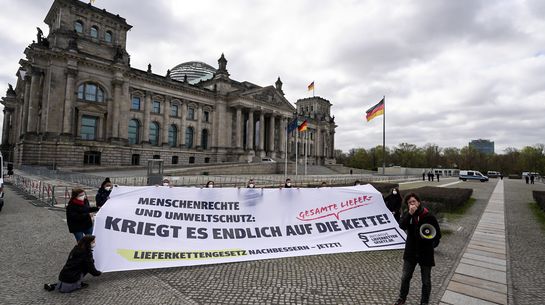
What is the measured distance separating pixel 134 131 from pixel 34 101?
48.4ft

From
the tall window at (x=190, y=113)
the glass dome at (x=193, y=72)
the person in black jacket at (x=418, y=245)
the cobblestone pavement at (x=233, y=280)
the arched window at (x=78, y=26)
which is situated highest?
the glass dome at (x=193, y=72)

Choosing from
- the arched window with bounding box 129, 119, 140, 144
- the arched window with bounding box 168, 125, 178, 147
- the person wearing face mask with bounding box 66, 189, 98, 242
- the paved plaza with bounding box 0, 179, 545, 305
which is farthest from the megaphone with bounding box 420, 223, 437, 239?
the arched window with bounding box 168, 125, 178, 147

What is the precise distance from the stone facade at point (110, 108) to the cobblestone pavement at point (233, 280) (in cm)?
4276

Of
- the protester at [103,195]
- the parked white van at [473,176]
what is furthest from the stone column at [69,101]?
the parked white van at [473,176]

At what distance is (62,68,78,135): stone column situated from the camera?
143ft

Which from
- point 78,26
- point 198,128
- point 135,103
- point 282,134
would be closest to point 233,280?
point 135,103

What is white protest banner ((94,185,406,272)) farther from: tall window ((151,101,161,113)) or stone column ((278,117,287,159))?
stone column ((278,117,287,159))

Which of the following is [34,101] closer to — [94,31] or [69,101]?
[69,101]

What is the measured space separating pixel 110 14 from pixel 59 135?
23.1 m

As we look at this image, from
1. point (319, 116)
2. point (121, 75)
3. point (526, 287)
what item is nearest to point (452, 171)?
point (319, 116)

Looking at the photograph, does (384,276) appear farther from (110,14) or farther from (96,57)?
(110,14)

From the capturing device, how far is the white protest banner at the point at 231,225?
269 inches

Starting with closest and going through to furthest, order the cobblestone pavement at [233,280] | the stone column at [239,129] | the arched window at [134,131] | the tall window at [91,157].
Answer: the cobblestone pavement at [233,280] < the tall window at [91,157] < the arched window at [134,131] < the stone column at [239,129]

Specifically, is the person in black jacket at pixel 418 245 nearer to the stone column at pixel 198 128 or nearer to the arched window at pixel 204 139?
the stone column at pixel 198 128
